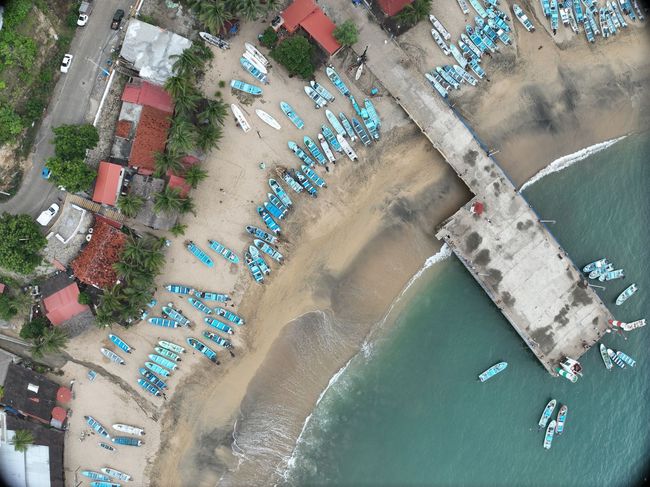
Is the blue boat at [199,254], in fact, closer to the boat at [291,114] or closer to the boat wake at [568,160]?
the boat at [291,114]

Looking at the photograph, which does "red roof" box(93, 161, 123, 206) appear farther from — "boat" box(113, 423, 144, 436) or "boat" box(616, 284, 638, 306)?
"boat" box(616, 284, 638, 306)

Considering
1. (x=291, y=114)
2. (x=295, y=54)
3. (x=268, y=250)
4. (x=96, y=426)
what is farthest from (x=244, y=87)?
(x=96, y=426)

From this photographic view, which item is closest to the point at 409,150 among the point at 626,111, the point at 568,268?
the point at 568,268

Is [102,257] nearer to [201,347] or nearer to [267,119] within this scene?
[201,347]

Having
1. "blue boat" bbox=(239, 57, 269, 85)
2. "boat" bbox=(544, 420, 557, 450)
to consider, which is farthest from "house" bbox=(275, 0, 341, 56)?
"boat" bbox=(544, 420, 557, 450)

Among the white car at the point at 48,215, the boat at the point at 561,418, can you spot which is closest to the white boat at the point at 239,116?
the white car at the point at 48,215
